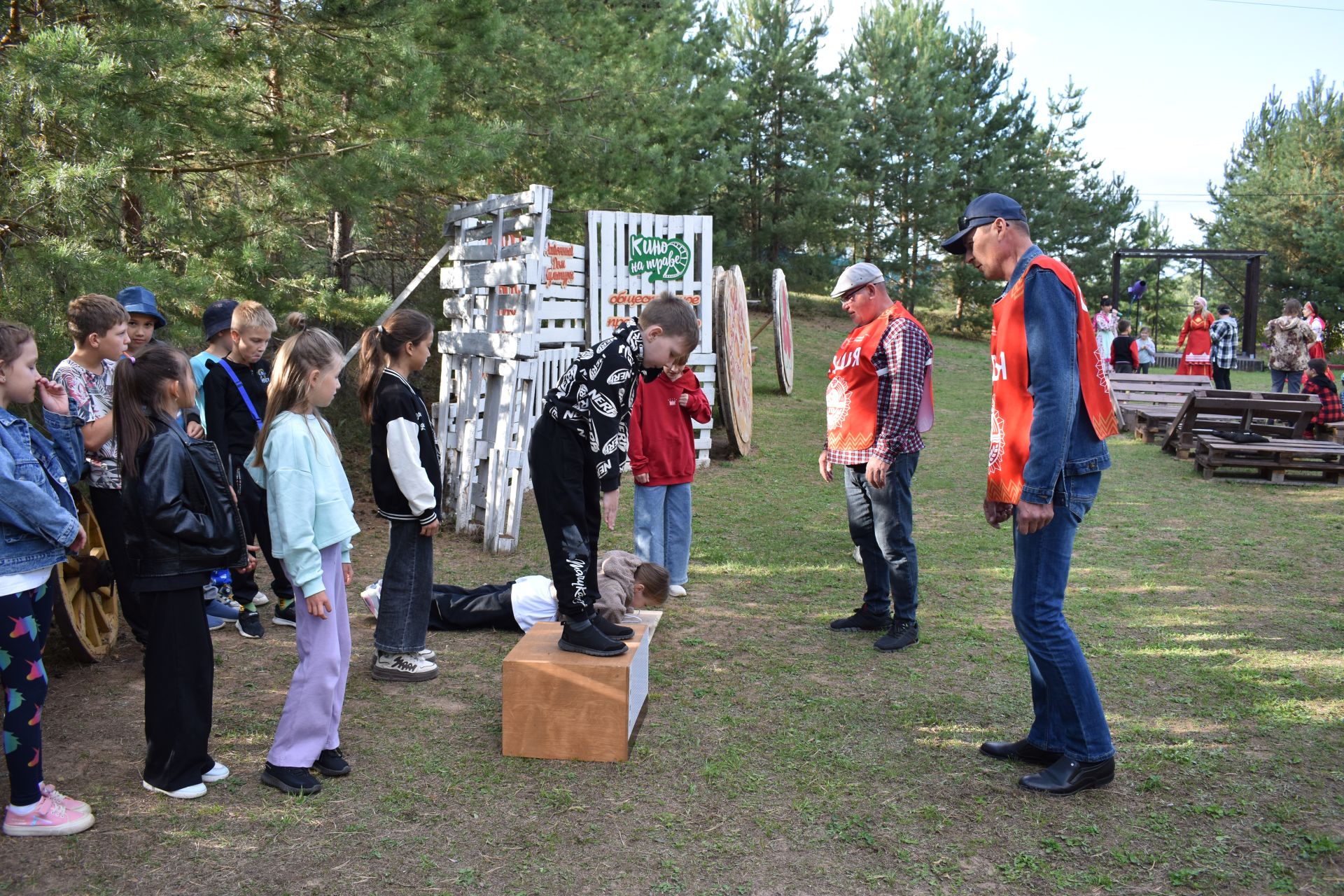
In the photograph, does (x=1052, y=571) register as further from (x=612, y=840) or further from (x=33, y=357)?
(x=33, y=357)

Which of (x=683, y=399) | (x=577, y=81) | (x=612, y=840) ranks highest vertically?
(x=577, y=81)

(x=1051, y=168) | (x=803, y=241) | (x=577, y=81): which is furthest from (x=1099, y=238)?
(x=577, y=81)

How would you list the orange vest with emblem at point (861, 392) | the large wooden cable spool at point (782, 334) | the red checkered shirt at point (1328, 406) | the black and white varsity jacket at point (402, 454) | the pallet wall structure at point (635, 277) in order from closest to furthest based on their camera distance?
the black and white varsity jacket at point (402, 454) → the orange vest with emblem at point (861, 392) → the pallet wall structure at point (635, 277) → the red checkered shirt at point (1328, 406) → the large wooden cable spool at point (782, 334)

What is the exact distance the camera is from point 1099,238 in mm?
35344

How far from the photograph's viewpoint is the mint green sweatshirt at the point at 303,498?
11.6 ft

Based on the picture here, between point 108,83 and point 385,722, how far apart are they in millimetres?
3662

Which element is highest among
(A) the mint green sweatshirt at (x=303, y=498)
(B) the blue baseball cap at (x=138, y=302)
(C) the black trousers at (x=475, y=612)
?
(B) the blue baseball cap at (x=138, y=302)

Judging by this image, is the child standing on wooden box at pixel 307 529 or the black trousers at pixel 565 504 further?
the black trousers at pixel 565 504

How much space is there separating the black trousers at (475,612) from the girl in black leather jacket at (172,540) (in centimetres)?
201

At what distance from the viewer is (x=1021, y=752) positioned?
155 inches

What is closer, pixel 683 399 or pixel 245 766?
pixel 245 766

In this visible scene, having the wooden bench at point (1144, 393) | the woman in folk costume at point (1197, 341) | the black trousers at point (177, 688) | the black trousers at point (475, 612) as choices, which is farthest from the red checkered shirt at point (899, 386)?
the woman in folk costume at point (1197, 341)

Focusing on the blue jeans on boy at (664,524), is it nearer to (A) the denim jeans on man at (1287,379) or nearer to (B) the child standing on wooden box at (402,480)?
(B) the child standing on wooden box at (402,480)

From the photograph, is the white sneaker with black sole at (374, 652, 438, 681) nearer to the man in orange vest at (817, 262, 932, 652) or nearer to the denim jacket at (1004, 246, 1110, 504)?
the man in orange vest at (817, 262, 932, 652)
